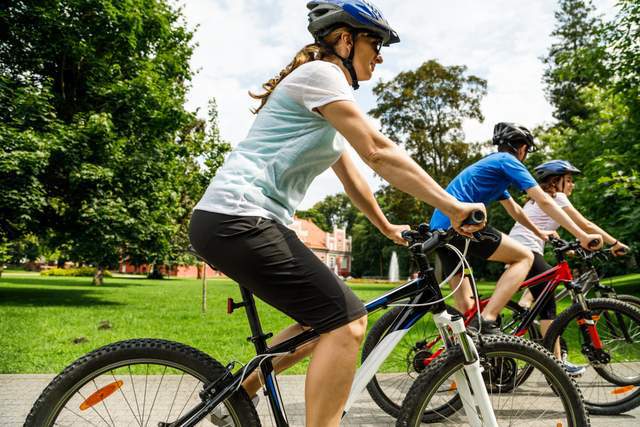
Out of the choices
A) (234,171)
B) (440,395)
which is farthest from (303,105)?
(440,395)

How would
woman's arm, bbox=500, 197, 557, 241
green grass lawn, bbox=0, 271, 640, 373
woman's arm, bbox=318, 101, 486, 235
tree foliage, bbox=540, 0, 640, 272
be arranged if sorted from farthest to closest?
tree foliage, bbox=540, 0, 640, 272
green grass lawn, bbox=0, 271, 640, 373
woman's arm, bbox=500, 197, 557, 241
woman's arm, bbox=318, 101, 486, 235

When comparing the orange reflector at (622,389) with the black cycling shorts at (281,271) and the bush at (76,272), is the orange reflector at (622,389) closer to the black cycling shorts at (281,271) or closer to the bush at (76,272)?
the black cycling shorts at (281,271)

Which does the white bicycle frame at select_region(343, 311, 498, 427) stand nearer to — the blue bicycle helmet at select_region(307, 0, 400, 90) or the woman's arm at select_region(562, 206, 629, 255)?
the blue bicycle helmet at select_region(307, 0, 400, 90)

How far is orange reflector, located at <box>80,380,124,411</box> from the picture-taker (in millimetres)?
2145

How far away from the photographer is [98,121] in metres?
15.4

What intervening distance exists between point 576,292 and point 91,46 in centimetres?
1578

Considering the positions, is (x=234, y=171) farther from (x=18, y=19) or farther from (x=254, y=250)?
(x=18, y=19)

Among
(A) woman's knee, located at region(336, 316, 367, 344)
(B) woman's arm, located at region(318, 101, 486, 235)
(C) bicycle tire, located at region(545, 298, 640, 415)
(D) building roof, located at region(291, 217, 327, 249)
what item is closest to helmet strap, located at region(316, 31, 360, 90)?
(B) woman's arm, located at region(318, 101, 486, 235)

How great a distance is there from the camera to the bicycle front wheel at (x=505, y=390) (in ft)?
7.45

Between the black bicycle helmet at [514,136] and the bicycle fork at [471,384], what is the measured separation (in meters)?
2.56

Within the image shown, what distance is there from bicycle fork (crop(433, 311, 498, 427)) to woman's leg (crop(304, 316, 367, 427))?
51cm

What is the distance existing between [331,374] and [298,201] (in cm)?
67

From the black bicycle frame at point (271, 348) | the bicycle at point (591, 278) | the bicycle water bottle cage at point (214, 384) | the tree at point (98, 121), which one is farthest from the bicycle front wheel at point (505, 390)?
the tree at point (98, 121)

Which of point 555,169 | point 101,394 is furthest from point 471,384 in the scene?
point 555,169
